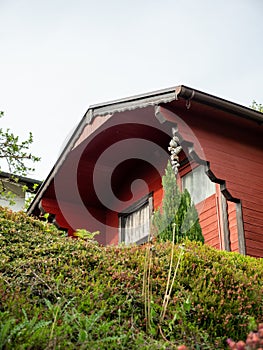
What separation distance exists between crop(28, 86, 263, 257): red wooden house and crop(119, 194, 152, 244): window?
23 mm

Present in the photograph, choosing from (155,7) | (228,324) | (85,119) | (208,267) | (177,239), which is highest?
(155,7)

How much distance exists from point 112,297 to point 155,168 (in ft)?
24.2

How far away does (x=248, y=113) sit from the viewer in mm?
9641

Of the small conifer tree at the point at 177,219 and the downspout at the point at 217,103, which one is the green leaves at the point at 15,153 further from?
the downspout at the point at 217,103

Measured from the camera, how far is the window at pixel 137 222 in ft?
41.5

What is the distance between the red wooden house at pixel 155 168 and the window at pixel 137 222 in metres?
0.02

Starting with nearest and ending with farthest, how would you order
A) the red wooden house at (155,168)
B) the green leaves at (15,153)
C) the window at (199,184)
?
the red wooden house at (155,168)
the window at (199,184)
the green leaves at (15,153)

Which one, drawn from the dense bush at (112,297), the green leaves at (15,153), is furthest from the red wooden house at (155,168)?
the dense bush at (112,297)

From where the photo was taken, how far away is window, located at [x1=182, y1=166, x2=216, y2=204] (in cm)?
1092

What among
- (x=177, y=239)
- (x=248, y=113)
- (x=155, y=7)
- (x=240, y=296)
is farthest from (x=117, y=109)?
(x=155, y=7)

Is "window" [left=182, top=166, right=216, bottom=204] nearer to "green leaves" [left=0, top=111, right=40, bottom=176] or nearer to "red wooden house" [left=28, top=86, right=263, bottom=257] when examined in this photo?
"red wooden house" [left=28, top=86, right=263, bottom=257]

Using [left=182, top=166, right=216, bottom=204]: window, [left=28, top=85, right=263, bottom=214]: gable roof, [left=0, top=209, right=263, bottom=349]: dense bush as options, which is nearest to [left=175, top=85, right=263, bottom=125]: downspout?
[left=28, top=85, right=263, bottom=214]: gable roof

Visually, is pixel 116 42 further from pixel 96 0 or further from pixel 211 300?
pixel 211 300

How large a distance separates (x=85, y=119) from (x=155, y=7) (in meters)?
5.65
